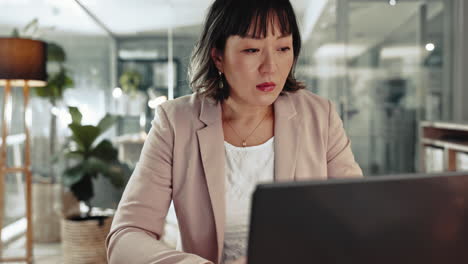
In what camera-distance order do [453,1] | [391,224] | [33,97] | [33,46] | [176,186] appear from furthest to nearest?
[453,1] → [33,97] → [33,46] → [176,186] → [391,224]

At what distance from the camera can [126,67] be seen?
12.8 feet

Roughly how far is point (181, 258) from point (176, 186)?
31 centimetres

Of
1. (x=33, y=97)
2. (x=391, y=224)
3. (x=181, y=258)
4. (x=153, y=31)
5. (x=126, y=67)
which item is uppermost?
(x=153, y=31)

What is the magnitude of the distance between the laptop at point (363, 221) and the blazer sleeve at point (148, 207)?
456 millimetres

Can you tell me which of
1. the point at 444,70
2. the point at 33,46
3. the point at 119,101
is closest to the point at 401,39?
the point at 444,70

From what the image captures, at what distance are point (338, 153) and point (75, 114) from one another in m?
2.46

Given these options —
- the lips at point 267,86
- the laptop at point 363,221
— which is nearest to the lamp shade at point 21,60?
the lips at point 267,86

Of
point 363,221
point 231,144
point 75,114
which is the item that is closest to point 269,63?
point 231,144

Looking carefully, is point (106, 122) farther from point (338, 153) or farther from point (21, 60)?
point (338, 153)

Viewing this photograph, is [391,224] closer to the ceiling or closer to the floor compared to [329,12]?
closer to the floor

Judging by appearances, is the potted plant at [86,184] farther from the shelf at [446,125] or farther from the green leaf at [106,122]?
the shelf at [446,125]

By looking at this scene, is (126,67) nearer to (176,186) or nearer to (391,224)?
(176,186)

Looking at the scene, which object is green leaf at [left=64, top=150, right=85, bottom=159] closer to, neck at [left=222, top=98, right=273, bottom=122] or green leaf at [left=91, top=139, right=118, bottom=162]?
green leaf at [left=91, top=139, right=118, bottom=162]

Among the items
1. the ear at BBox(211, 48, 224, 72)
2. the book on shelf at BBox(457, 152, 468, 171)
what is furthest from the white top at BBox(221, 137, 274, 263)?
the book on shelf at BBox(457, 152, 468, 171)
